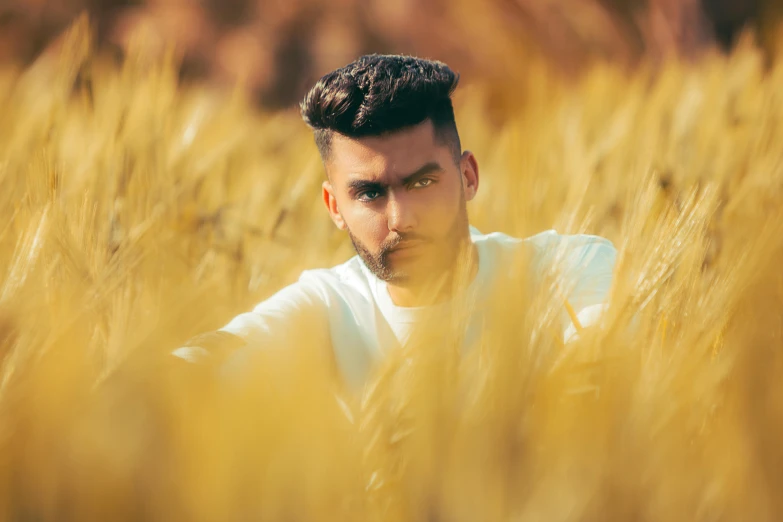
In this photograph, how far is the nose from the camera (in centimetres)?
93

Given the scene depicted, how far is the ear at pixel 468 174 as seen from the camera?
113 cm

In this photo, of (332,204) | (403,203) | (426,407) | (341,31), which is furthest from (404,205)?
(341,31)

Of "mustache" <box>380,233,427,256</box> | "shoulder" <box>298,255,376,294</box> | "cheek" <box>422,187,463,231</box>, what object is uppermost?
"cheek" <box>422,187,463,231</box>

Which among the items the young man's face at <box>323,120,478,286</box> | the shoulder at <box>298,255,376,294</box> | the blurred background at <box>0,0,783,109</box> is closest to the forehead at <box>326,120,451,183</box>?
the young man's face at <box>323,120,478,286</box>

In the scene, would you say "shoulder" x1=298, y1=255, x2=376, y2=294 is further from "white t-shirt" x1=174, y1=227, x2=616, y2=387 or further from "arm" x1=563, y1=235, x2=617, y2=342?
"arm" x1=563, y1=235, x2=617, y2=342

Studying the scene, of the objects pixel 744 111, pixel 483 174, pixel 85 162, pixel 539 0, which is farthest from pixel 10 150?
pixel 539 0

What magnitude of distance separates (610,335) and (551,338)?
0.12 ft

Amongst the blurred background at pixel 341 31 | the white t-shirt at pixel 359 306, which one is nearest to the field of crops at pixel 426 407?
the white t-shirt at pixel 359 306

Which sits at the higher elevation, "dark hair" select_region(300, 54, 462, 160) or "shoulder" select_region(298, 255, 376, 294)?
"dark hair" select_region(300, 54, 462, 160)

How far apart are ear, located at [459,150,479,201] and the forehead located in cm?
8

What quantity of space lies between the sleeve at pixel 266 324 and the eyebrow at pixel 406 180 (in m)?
0.15

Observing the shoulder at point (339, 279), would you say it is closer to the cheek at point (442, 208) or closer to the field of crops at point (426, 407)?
the cheek at point (442, 208)

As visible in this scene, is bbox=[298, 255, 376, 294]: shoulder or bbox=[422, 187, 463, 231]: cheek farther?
bbox=[298, 255, 376, 294]: shoulder

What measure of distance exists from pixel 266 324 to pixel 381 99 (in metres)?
0.32
